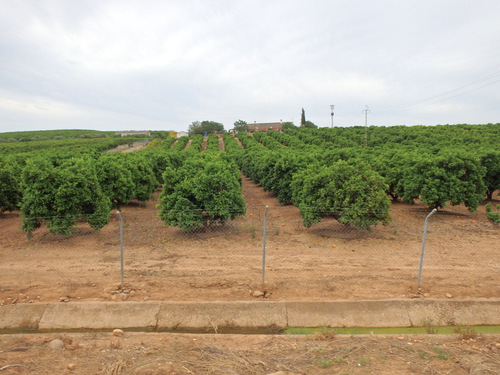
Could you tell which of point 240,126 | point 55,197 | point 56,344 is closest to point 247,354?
point 56,344

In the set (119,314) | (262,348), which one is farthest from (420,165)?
(119,314)

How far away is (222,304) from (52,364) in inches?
120

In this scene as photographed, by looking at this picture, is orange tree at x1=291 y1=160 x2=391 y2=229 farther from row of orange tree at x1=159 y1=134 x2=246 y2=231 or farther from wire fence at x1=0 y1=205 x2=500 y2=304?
row of orange tree at x1=159 y1=134 x2=246 y2=231

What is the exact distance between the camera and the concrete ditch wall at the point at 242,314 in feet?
20.7

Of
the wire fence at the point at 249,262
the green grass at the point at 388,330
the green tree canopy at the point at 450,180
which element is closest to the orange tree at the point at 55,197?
the wire fence at the point at 249,262

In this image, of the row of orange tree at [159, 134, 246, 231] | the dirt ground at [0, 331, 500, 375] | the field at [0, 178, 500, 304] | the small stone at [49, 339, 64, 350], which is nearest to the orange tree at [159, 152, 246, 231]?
the row of orange tree at [159, 134, 246, 231]

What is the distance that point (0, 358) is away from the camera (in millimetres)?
4816

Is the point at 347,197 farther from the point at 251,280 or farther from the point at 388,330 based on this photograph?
the point at 388,330

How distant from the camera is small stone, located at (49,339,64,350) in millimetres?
Result: 5153

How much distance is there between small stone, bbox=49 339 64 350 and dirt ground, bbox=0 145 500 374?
0.09 meters

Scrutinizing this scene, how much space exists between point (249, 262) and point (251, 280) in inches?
46.6

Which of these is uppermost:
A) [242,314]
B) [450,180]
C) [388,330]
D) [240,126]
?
[240,126]

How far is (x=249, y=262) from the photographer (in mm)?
8820

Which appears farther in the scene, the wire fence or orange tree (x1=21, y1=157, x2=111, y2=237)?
orange tree (x1=21, y1=157, x2=111, y2=237)
